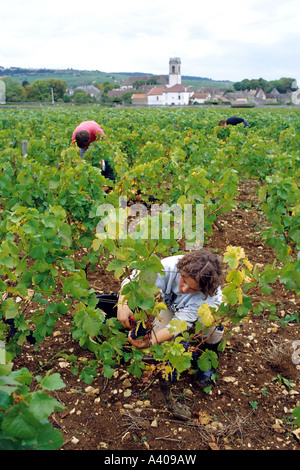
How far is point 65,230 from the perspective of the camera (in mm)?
2377

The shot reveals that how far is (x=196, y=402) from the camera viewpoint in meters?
2.43

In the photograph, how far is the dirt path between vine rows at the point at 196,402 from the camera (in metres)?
2.16

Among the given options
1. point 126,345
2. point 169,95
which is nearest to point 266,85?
point 169,95

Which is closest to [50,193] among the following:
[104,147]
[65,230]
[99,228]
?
[99,228]

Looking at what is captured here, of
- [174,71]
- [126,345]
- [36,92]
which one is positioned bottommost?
[126,345]

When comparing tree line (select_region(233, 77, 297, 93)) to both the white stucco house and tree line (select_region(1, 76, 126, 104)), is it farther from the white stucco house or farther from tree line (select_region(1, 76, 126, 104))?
tree line (select_region(1, 76, 126, 104))

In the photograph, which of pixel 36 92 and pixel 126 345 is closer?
pixel 126 345

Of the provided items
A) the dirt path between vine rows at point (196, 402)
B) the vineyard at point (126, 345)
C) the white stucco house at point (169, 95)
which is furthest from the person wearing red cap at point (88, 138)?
the white stucco house at point (169, 95)

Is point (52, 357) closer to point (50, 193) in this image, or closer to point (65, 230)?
point (65, 230)

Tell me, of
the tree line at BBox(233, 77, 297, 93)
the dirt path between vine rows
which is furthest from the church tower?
the dirt path between vine rows

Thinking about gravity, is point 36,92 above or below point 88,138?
above

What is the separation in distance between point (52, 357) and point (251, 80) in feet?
409

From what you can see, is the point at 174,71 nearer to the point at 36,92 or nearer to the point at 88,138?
the point at 36,92

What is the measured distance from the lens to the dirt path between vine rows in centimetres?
216
